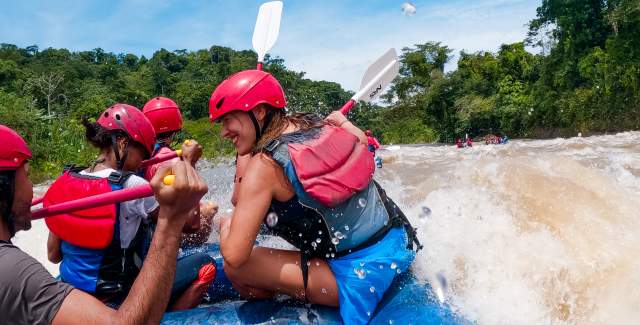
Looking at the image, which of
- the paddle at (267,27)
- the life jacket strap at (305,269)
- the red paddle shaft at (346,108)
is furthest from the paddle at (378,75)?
the life jacket strap at (305,269)

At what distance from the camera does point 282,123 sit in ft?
7.86

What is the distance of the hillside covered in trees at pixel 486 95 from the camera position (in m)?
21.8

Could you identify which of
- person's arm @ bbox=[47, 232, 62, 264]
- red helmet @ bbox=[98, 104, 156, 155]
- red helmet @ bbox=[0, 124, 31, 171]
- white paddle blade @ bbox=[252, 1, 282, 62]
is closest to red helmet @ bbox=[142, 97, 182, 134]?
white paddle blade @ bbox=[252, 1, 282, 62]

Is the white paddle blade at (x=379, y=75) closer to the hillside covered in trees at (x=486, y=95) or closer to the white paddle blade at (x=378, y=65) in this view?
the white paddle blade at (x=378, y=65)

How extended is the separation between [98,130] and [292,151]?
46.1 inches

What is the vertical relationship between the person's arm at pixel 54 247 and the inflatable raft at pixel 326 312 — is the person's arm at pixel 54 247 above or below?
above

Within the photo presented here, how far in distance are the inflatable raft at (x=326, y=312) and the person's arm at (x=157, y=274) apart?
955 millimetres

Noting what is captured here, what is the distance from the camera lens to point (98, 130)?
2668 millimetres

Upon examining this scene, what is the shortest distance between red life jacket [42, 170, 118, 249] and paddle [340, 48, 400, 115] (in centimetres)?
238

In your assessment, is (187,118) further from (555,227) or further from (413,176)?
(555,227)

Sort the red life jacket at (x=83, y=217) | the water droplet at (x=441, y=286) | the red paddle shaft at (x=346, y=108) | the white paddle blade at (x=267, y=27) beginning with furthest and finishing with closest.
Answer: the white paddle blade at (x=267, y=27)
the red paddle shaft at (x=346, y=108)
the water droplet at (x=441, y=286)
the red life jacket at (x=83, y=217)

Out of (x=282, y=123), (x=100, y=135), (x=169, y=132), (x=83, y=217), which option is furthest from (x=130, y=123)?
(x=169, y=132)

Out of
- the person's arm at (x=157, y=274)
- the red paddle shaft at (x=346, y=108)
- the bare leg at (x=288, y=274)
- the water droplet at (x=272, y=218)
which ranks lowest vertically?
the bare leg at (x=288, y=274)

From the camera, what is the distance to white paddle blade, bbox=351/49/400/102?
423 centimetres
